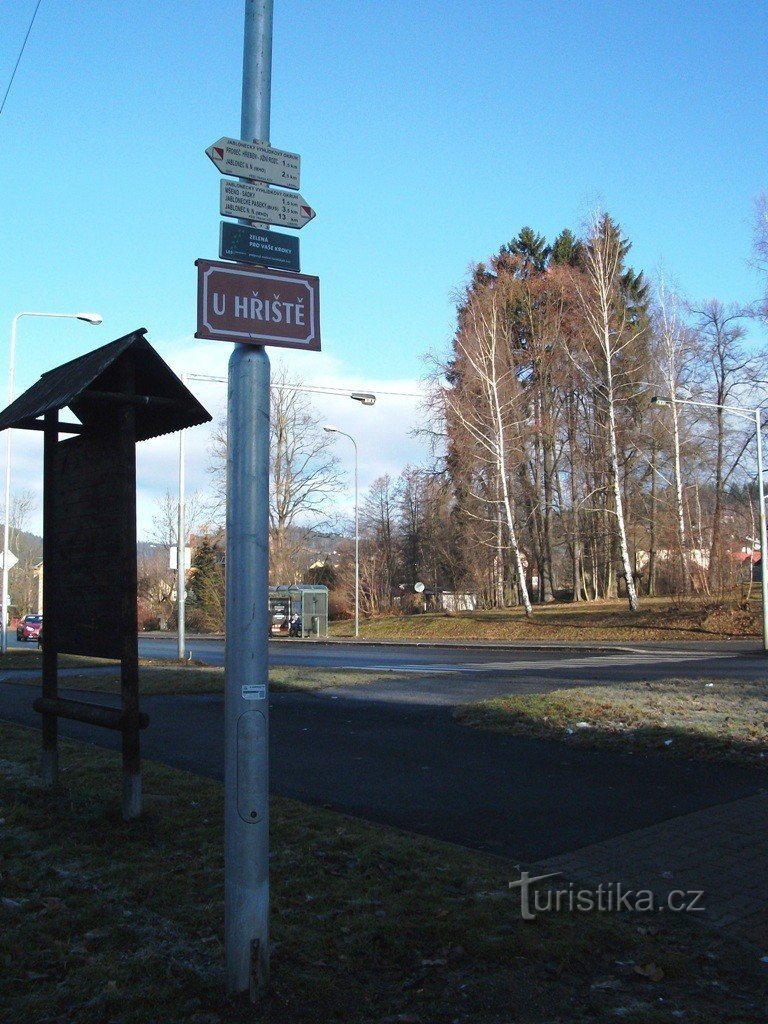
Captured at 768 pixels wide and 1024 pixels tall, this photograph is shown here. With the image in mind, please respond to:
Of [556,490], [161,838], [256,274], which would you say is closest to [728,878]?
[161,838]

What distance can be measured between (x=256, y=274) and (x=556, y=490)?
48214 mm

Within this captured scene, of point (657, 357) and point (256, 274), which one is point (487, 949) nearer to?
point (256, 274)

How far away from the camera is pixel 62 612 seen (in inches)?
296

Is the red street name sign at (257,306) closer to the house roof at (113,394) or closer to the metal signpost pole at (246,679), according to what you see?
the metal signpost pole at (246,679)

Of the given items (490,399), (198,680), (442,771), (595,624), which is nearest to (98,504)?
(442,771)

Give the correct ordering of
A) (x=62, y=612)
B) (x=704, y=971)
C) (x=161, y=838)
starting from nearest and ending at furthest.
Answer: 1. (x=704, y=971)
2. (x=161, y=838)
3. (x=62, y=612)

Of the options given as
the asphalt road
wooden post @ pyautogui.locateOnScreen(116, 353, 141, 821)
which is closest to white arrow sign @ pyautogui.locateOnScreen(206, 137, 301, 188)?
wooden post @ pyautogui.locateOnScreen(116, 353, 141, 821)

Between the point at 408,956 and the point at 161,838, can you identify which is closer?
the point at 408,956

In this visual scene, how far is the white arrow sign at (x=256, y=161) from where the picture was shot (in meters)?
4.07

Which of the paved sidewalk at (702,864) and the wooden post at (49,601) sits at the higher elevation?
the wooden post at (49,601)

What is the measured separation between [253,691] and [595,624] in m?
33.8

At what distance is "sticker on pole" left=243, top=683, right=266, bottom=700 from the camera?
12.6 ft

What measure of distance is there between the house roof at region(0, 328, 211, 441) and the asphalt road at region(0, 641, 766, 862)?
311cm

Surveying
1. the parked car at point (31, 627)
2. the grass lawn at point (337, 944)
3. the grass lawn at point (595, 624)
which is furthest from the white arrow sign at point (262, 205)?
the parked car at point (31, 627)
